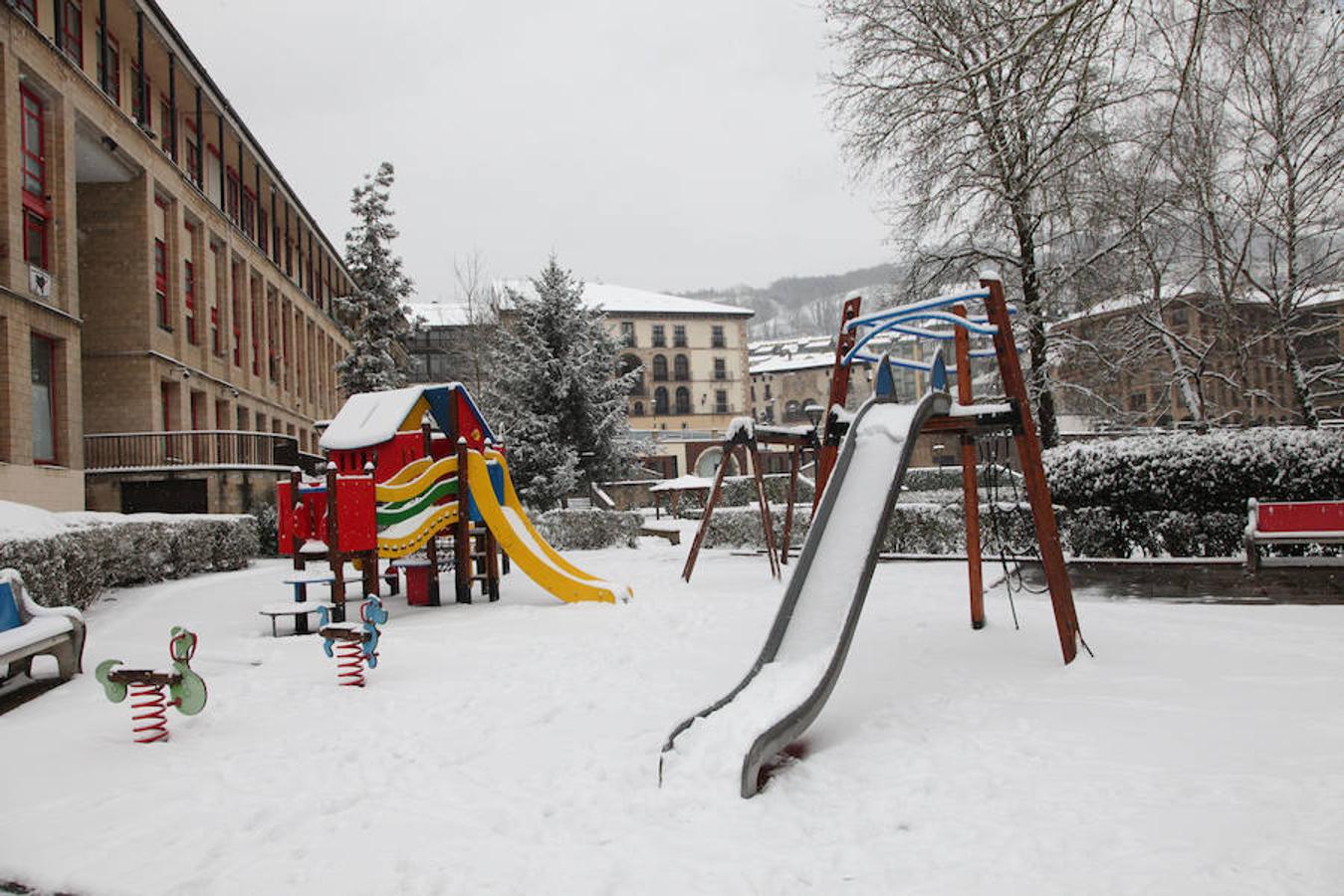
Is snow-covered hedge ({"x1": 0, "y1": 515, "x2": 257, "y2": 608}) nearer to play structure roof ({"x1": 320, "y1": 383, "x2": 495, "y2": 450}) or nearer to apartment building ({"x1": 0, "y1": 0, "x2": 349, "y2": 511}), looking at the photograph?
apartment building ({"x1": 0, "y1": 0, "x2": 349, "y2": 511})

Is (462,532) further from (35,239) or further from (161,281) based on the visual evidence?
(161,281)

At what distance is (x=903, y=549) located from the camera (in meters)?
14.8

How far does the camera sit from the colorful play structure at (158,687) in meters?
5.05

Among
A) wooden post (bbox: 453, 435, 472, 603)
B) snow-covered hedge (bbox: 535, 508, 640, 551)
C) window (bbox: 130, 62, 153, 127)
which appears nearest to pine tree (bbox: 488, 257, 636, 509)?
snow-covered hedge (bbox: 535, 508, 640, 551)

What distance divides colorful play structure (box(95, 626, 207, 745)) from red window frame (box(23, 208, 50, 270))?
65.7 ft

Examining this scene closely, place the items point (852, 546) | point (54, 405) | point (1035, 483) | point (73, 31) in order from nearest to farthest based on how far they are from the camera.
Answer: point (852, 546), point (1035, 483), point (54, 405), point (73, 31)

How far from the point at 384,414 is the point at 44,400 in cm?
1465

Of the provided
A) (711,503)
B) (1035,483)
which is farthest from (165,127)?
(1035,483)

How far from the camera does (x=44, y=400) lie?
2094 cm

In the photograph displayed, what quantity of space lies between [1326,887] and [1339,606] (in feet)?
21.8

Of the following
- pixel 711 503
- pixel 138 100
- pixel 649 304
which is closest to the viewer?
pixel 711 503

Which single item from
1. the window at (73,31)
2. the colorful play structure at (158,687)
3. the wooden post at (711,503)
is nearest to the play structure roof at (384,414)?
the wooden post at (711,503)

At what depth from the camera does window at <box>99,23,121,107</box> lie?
24375mm

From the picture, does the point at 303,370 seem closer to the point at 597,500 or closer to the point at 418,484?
the point at 597,500
